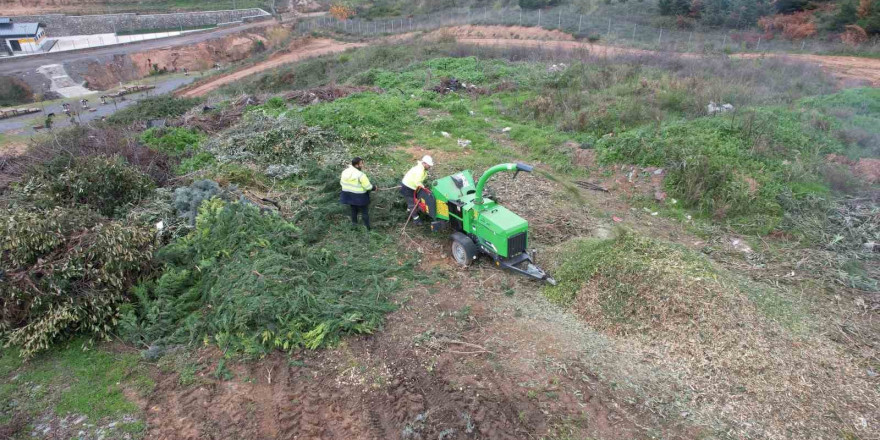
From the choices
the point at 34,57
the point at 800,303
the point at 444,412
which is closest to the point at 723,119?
the point at 800,303

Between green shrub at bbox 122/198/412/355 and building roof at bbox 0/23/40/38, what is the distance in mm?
47834

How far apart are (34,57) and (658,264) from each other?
159 ft

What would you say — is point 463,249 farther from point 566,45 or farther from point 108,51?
point 108,51

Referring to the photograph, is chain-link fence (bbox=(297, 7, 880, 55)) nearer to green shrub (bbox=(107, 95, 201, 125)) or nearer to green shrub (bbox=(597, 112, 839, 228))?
green shrub (bbox=(597, 112, 839, 228))

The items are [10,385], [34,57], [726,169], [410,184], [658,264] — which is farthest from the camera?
[34,57]

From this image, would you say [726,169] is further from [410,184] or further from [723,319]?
[410,184]

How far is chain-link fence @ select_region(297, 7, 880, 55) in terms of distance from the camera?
22984 mm

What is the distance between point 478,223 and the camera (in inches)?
279

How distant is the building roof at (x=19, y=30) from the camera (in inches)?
1534

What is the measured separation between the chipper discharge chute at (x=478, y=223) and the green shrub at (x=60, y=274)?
443 centimetres

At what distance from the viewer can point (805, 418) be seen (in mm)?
4637

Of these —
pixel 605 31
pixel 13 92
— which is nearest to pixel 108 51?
pixel 13 92

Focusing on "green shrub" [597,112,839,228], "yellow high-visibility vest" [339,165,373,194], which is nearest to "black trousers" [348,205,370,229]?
"yellow high-visibility vest" [339,165,373,194]

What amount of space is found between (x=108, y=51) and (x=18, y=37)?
24.8ft
